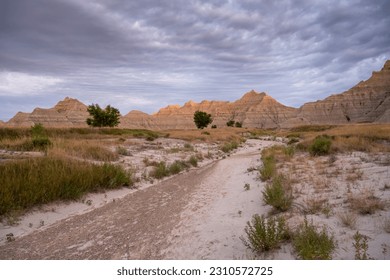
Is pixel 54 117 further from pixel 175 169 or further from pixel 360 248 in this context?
pixel 360 248

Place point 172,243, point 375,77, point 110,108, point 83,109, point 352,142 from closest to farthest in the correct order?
point 172,243 < point 352,142 < point 110,108 < point 375,77 < point 83,109

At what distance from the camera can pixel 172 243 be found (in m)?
5.05

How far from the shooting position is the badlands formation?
124 meters

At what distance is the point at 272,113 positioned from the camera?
534 feet

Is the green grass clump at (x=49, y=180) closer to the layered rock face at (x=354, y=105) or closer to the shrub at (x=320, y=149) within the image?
the shrub at (x=320, y=149)

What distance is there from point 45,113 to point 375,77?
189 m

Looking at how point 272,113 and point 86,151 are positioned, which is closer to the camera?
point 86,151

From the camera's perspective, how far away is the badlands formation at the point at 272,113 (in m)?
124

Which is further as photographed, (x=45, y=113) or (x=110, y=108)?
(x=45, y=113)

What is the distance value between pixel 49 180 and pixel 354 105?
486ft

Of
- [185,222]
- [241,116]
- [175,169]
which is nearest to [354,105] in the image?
[241,116]
